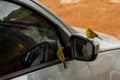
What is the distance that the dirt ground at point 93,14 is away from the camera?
10.1 metres

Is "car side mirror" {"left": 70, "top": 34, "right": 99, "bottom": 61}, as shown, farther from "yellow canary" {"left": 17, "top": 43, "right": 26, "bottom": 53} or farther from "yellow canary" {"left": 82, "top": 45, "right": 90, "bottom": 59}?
"yellow canary" {"left": 17, "top": 43, "right": 26, "bottom": 53}

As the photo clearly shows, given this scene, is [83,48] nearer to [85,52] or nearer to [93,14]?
[85,52]

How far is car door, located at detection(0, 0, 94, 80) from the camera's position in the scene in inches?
105

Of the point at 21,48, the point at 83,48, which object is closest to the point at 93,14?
the point at 83,48

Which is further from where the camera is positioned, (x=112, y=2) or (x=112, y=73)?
(x=112, y=2)

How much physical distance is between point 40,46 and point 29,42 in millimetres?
81

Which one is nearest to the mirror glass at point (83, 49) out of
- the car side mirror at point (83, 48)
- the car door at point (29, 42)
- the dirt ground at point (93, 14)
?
the car side mirror at point (83, 48)

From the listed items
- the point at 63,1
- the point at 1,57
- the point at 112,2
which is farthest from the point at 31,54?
the point at 63,1

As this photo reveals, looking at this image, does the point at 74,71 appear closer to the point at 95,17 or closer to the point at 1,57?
the point at 1,57

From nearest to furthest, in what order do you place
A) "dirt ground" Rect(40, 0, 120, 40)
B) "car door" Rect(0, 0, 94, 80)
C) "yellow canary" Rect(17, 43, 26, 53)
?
1. "car door" Rect(0, 0, 94, 80)
2. "yellow canary" Rect(17, 43, 26, 53)
3. "dirt ground" Rect(40, 0, 120, 40)

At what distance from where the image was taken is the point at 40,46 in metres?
2.89

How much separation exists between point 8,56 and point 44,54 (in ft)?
1.04

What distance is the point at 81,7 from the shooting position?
11.9 metres

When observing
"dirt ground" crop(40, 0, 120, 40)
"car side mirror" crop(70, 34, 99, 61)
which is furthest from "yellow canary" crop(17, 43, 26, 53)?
"dirt ground" crop(40, 0, 120, 40)
